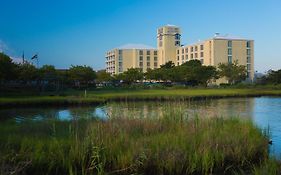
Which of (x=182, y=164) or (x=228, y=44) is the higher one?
(x=228, y=44)

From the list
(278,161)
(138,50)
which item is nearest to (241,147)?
(278,161)

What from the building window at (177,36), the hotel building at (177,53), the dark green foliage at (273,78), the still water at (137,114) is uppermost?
the building window at (177,36)

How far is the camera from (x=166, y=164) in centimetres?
1084

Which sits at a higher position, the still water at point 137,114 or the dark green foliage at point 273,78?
the dark green foliage at point 273,78

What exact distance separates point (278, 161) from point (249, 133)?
415 cm

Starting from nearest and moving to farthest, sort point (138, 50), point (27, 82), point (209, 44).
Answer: point (27, 82) < point (209, 44) < point (138, 50)

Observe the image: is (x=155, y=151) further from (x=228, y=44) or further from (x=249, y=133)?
(x=228, y=44)

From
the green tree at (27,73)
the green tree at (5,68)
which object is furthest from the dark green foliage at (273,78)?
the green tree at (5,68)

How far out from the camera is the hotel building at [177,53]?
403 ft

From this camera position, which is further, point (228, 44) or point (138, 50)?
point (138, 50)

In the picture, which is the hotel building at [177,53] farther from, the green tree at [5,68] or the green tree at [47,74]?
the green tree at [5,68]

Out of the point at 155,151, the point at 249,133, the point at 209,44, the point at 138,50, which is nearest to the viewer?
the point at 155,151

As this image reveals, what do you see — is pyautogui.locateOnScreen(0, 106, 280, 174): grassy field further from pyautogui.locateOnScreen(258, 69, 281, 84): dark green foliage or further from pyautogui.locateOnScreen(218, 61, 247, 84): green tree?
pyautogui.locateOnScreen(218, 61, 247, 84): green tree

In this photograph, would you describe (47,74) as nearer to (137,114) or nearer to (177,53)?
(137,114)
